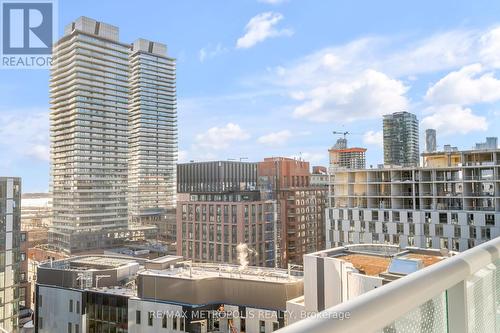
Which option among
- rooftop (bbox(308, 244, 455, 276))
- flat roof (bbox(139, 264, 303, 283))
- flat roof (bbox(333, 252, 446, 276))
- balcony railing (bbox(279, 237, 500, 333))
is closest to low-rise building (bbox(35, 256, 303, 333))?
flat roof (bbox(139, 264, 303, 283))

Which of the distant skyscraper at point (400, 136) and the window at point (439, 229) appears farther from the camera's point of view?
the distant skyscraper at point (400, 136)

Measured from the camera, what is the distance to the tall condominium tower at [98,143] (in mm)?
40344

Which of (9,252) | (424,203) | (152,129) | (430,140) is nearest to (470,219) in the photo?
(424,203)

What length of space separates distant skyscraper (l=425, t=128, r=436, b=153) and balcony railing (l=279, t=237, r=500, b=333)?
26.8 m

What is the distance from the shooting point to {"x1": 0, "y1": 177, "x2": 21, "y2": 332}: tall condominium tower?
12.5 metres

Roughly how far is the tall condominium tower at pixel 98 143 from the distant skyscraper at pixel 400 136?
28267 millimetres

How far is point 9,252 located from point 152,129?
1639 inches

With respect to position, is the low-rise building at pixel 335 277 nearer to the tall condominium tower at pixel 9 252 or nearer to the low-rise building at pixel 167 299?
the low-rise building at pixel 167 299

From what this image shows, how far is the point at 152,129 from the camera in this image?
53594mm

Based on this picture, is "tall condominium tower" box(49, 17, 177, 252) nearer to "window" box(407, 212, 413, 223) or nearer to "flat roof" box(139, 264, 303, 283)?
"window" box(407, 212, 413, 223)

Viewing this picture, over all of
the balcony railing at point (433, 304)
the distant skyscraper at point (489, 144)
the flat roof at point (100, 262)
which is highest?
the distant skyscraper at point (489, 144)

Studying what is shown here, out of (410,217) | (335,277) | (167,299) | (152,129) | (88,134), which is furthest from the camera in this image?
(152,129)

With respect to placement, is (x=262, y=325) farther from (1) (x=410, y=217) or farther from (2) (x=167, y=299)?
(1) (x=410, y=217)

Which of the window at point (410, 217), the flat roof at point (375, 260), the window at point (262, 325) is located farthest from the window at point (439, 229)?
the window at point (262, 325)
